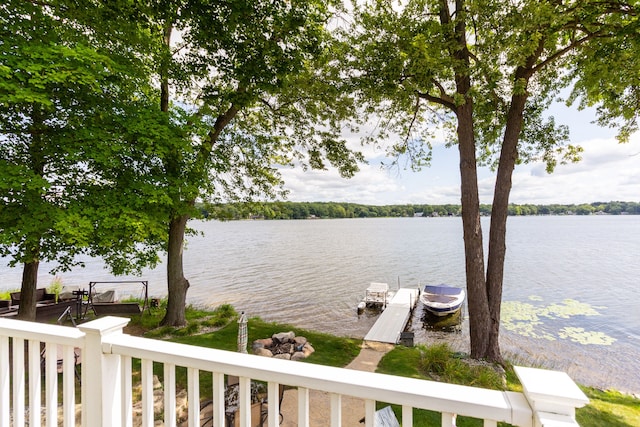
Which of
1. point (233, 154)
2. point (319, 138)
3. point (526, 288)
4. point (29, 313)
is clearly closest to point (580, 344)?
point (526, 288)

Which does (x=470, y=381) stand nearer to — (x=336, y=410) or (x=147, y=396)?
(x=336, y=410)

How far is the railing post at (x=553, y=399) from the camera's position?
1.03 metres

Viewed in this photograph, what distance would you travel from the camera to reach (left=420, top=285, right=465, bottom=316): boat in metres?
14.7

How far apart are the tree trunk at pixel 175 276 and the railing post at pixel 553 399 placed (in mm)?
9176

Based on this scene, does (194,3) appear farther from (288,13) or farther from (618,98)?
(618,98)

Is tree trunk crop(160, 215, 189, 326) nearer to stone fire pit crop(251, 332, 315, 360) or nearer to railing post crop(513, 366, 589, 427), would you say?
stone fire pit crop(251, 332, 315, 360)

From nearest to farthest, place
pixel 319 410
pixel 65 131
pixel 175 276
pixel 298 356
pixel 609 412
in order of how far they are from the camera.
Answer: pixel 319 410
pixel 65 131
pixel 609 412
pixel 298 356
pixel 175 276

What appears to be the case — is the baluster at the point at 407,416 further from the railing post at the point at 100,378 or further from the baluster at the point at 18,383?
the baluster at the point at 18,383

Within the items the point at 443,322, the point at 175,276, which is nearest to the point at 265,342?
the point at 175,276

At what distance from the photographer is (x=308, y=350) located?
304 inches

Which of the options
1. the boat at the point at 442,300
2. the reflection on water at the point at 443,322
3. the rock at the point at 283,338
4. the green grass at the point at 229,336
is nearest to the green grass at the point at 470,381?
the green grass at the point at 229,336

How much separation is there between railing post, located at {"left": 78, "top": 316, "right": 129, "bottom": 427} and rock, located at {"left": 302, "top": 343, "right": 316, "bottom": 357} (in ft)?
20.1

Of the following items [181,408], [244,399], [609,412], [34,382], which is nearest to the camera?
[244,399]

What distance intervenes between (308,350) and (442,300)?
9916 millimetres
